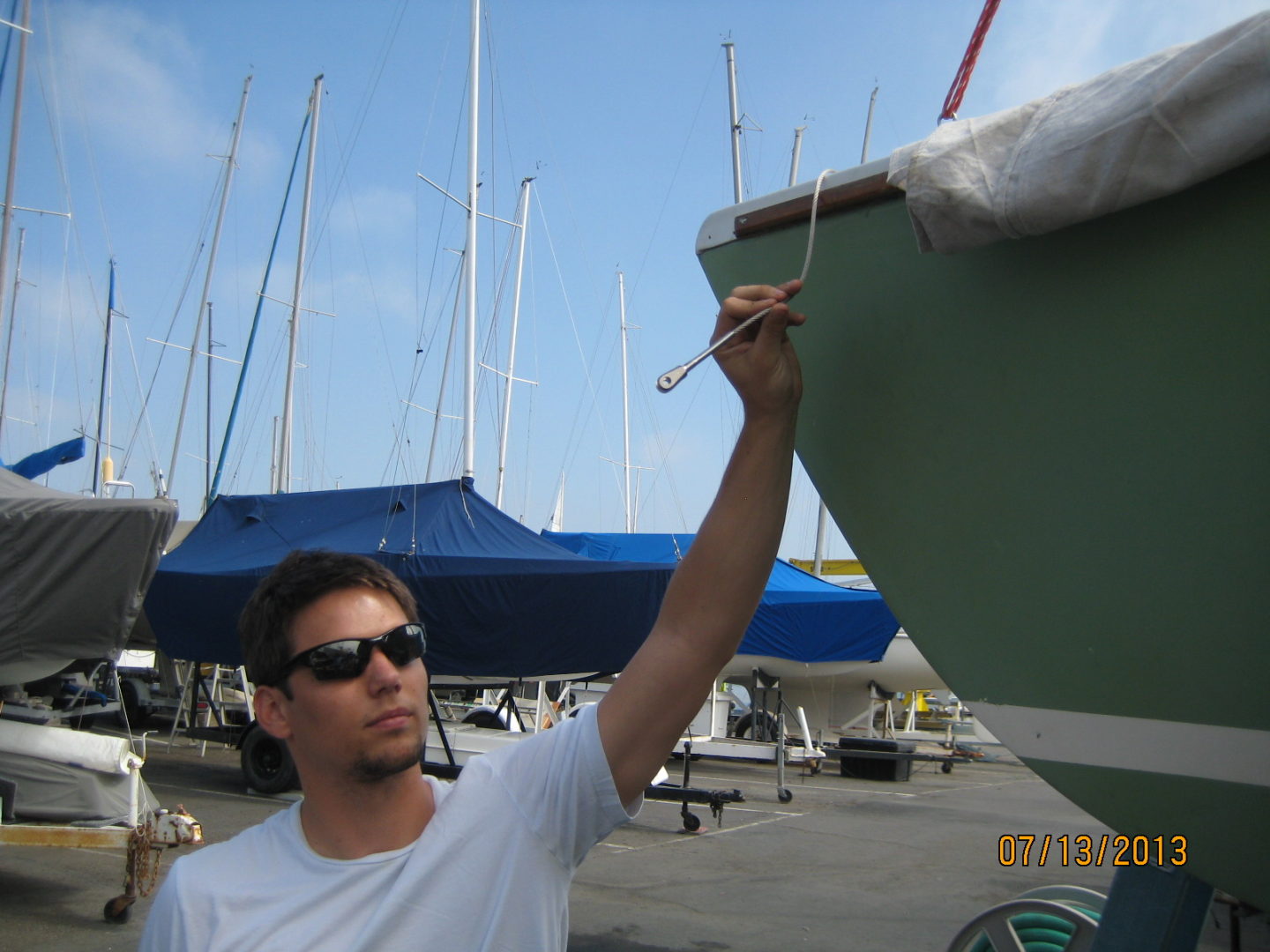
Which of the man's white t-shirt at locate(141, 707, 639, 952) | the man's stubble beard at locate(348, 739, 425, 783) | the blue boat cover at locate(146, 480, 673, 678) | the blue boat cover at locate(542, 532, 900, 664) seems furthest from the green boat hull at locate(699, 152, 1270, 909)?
the blue boat cover at locate(542, 532, 900, 664)

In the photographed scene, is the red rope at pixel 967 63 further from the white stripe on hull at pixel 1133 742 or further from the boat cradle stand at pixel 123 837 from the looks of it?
the boat cradle stand at pixel 123 837

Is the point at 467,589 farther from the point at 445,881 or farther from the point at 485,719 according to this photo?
the point at 445,881

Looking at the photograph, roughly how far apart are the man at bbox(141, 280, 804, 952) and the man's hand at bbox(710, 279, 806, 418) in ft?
0.04

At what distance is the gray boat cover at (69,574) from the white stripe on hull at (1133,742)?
17.3 ft

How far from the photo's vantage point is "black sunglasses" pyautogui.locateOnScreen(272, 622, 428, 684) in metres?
1.51

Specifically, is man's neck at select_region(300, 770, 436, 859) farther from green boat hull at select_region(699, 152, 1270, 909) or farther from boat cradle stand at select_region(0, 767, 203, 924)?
boat cradle stand at select_region(0, 767, 203, 924)

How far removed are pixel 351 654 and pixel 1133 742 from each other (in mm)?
1324

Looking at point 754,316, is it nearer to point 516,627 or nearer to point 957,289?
point 957,289

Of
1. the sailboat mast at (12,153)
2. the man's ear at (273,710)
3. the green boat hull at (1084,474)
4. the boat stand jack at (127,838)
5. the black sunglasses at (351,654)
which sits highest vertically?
the sailboat mast at (12,153)

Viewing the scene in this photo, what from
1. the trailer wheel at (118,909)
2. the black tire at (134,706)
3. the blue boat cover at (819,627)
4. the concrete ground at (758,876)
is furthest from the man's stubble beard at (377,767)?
the black tire at (134,706)

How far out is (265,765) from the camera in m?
10.5

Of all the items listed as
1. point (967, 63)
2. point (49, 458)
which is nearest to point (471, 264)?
point (49, 458)

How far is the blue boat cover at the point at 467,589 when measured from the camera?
30.1 feet

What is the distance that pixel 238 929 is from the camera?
4.55 feet
